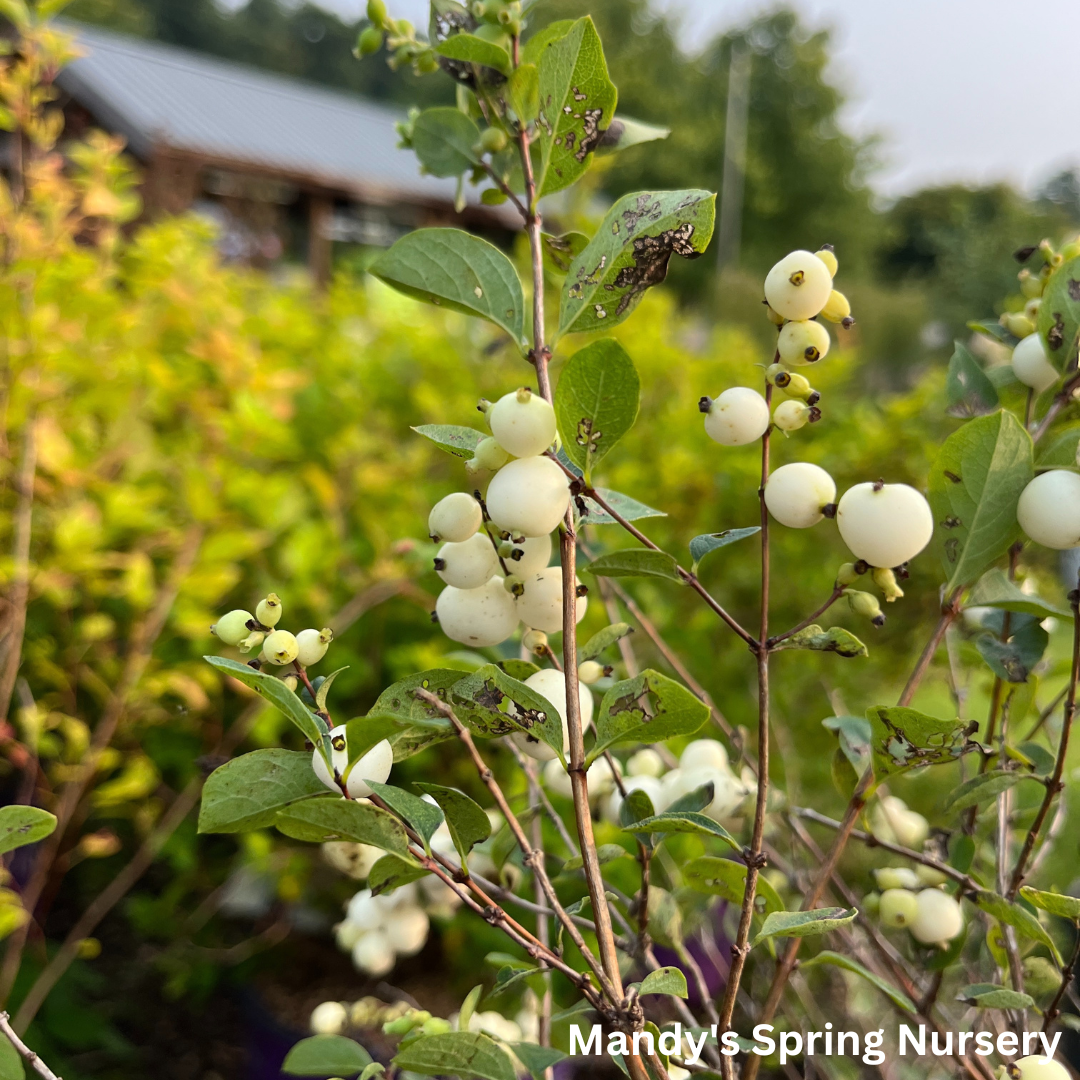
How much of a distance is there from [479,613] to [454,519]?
0.18 feet

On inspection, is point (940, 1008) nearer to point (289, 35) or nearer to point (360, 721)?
point (360, 721)

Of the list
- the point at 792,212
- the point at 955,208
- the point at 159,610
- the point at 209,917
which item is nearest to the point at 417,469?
the point at 159,610

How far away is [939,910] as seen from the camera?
45cm

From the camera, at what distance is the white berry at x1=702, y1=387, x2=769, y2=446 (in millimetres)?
354

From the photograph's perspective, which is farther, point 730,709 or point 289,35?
point 289,35

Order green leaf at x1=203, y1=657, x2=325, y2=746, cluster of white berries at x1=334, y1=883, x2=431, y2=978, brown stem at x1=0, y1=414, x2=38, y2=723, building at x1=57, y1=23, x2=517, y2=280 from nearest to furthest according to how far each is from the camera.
→ green leaf at x1=203, y1=657, x2=325, y2=746 < cluster of white berries at x1=334, y1=883, x2=431, y2=978 < brown stem at x1=0, y1=414, x2=38, y2=723 < building at x1=57, y1=23, x2=517, y2=280

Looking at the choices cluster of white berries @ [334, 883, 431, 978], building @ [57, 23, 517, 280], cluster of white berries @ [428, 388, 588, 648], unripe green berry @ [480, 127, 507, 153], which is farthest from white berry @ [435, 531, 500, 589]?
building @ [57, 23, 517, 280]

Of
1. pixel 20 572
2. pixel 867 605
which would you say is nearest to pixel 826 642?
pixel 867 605

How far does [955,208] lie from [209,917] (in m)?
22.2

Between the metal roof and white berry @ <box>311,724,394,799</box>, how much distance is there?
8.78 m

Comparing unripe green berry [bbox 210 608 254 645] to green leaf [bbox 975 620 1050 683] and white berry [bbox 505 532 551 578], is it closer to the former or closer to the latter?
white berry [bbox 505 532 551 578]

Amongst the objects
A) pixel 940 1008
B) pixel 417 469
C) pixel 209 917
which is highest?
pixel 417 469

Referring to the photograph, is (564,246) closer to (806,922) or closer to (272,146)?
(806,922)

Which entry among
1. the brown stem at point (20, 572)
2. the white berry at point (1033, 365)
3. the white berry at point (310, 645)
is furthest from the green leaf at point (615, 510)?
the brown stem at point (20, 572)
